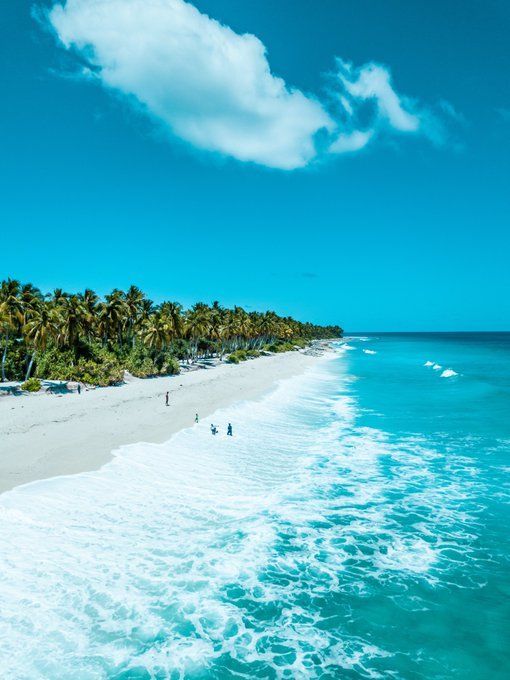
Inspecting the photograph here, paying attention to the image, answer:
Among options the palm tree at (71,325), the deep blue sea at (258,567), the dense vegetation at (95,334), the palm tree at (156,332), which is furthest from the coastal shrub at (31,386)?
the deep blue sea at (258,567)

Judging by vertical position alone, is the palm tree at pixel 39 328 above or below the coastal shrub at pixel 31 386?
above

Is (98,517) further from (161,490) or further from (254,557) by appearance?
(254,557)

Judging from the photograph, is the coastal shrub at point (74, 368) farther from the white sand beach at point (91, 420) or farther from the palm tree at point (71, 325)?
the white sand beach at point (91, 420)

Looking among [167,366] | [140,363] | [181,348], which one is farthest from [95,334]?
[181,348]

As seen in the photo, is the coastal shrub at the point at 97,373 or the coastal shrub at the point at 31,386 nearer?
the coastal shrub at the point at 31,386

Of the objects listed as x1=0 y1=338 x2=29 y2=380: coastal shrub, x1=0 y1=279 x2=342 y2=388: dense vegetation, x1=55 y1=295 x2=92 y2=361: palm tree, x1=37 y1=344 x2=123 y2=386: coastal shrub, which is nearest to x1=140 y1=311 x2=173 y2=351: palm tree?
x1=0 y1=279 x2=342 y2=388: dense vegetation

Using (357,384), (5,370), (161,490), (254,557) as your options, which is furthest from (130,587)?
(357,384)
